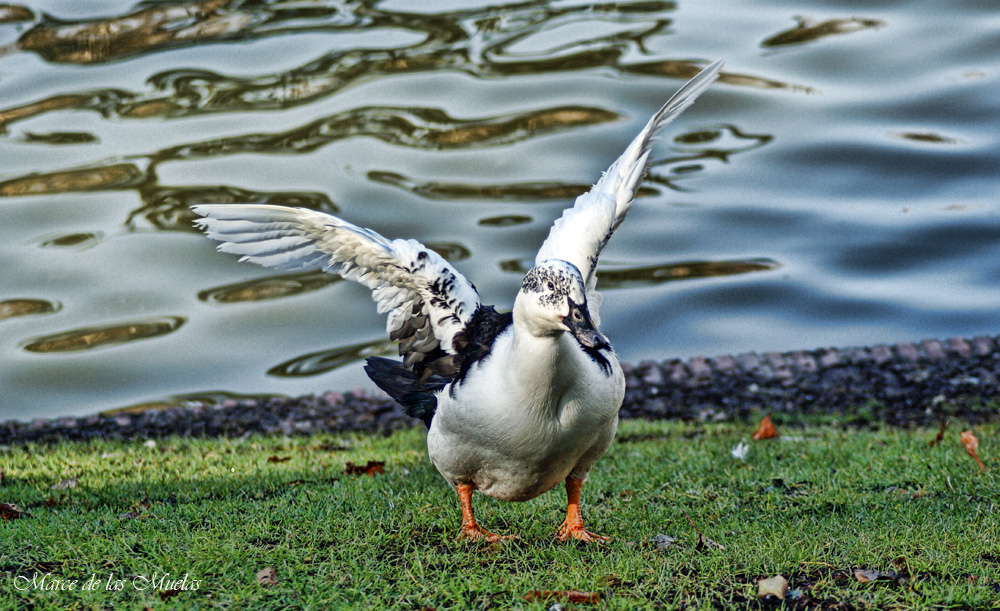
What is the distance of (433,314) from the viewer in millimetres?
4328

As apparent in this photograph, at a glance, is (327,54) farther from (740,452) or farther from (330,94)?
(740,452)

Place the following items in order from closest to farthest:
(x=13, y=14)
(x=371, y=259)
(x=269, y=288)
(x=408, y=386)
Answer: (x=371, y=259) < (x=408, y=386) < (x=269, y=288) < (x=13, y=14)

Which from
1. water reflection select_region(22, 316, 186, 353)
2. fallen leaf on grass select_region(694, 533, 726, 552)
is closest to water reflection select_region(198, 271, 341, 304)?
water reflection select_region(22, 316, 186, 353)

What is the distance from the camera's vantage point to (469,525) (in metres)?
4.21

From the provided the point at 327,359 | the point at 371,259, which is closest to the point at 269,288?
the point at 327,359

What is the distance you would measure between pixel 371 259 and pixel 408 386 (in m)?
0.71

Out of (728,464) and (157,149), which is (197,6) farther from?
(728,464)

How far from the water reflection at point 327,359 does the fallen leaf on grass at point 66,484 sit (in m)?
4.11

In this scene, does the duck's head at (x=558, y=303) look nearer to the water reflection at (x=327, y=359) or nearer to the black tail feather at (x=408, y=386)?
the black tail feather at (x=408, y=386)

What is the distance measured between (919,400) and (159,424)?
713 cm

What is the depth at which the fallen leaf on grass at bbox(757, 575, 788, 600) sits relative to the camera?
3.38 metres

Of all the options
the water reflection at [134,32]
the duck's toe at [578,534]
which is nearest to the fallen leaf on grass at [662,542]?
the duck's toe at [578,534]

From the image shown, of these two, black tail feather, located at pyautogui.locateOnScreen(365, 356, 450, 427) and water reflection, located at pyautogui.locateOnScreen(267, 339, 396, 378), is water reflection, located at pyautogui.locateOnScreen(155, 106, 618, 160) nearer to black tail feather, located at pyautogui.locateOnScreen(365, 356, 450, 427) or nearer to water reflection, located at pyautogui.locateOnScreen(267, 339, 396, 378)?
water reflection, located at pyautogui.locateOnScreen(267, 339, 396, 378)

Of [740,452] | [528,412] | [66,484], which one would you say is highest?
[528,412]
